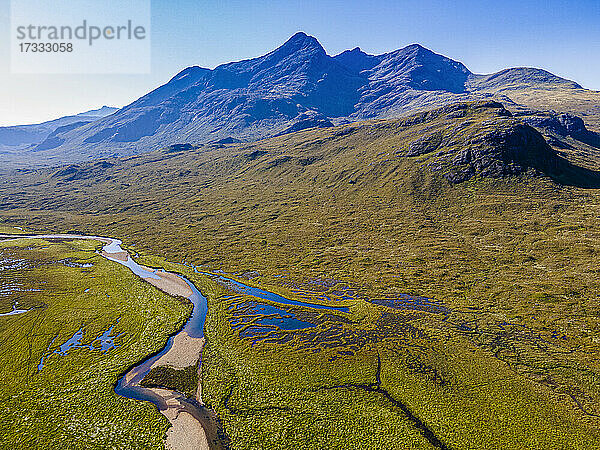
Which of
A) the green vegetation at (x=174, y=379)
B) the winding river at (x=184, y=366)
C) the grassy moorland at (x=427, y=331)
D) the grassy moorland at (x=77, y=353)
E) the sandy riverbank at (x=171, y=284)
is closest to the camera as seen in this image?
the winding river at (x=184, y=366)

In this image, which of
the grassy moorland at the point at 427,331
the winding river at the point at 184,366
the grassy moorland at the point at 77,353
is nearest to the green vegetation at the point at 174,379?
the winding river at the point at 184,366

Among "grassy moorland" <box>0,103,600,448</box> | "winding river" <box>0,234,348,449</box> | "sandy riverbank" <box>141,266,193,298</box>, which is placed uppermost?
"grassy moorland" <box>0,103,600,448</box>

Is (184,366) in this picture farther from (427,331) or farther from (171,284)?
(427,331)

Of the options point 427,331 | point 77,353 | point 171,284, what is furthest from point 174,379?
point 427,331

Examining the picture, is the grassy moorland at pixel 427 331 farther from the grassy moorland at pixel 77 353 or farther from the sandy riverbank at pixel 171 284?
the grassy moorland at pixel 77 353

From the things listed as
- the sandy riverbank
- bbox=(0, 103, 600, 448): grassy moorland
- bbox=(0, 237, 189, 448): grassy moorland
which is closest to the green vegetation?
bbox=(0, 103, 600, 448): grassy moorland

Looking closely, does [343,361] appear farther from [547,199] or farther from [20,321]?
[547,199]

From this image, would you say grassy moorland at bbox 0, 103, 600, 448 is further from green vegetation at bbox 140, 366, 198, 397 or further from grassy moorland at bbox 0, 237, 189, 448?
grassy moorland at bbox 0, 237, 189, 448
